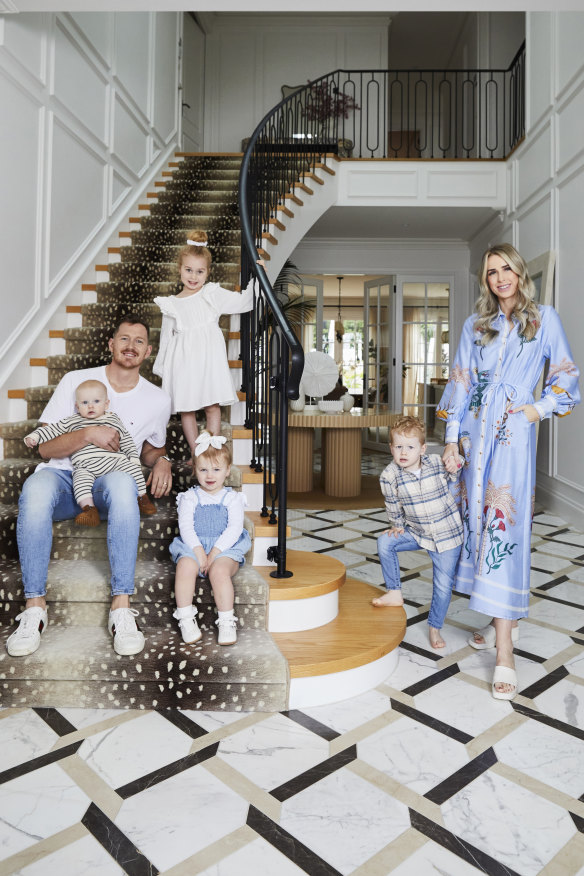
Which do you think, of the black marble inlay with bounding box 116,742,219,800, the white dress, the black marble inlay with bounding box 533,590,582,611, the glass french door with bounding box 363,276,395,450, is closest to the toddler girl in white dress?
the white dress

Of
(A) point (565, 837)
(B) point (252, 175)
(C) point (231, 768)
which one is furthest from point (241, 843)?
(B) point (252, 175)

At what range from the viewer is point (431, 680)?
213cm

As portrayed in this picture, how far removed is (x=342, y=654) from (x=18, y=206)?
282cm

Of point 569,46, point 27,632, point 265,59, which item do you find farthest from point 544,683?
point 265,59

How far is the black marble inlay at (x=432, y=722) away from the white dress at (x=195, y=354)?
4.91 ft

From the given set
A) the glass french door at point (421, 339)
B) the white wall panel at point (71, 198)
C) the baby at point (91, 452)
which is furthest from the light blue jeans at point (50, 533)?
the glass french door at point (421, 339)

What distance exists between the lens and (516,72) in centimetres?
641

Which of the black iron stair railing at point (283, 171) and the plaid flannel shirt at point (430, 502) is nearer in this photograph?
the plaid flannel shirt at point (430, 502)

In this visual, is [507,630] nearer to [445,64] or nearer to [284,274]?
[284,274]

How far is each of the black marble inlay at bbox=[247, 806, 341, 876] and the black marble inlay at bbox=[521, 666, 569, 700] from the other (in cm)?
101

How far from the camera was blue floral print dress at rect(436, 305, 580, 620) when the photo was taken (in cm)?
204

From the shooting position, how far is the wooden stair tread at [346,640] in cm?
196

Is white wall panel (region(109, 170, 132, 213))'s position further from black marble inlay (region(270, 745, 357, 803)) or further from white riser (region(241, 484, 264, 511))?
black marble inlay (region(270, 745, 357, 803))

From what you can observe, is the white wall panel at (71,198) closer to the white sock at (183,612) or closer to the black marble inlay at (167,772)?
the white sock at (183,612)
